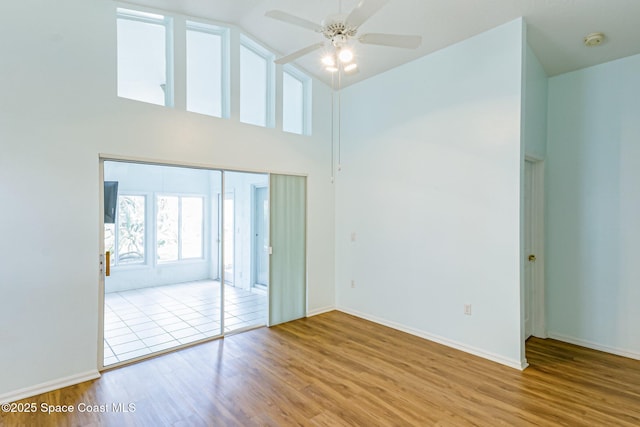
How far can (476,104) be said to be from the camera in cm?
348

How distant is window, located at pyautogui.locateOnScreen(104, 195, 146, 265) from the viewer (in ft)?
15.1

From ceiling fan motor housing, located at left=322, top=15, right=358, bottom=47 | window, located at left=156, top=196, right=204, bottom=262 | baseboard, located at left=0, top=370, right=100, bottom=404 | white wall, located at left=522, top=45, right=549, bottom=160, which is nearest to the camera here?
ceiling fan motor housing, located at left=322, top=15, right=358, bottom=47

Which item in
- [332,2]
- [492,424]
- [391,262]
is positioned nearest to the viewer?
[492,424]

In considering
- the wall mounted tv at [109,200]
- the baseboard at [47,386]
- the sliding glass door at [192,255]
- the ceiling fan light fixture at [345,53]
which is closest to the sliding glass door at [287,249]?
the sliding glass door at [192,255]

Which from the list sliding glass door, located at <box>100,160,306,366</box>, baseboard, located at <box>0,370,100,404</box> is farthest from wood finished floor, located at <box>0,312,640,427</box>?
sliding glass door, located at <box>100,160,306,366</box>

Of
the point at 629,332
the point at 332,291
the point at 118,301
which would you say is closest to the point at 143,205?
the point at 118,301

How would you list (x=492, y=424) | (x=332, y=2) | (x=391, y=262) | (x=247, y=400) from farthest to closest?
(x=391, y=262) < (x=332, y=2) < (x=247, y=400) < (x=492, y=424)

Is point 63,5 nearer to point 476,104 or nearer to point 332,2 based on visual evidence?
point 332,2

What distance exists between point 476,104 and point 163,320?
15.6 ft

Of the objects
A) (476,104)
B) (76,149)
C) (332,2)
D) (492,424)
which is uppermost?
(332,2)

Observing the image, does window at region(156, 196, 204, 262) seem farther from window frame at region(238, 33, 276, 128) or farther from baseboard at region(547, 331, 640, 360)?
baseboard at region(547, 331, 640, 360)

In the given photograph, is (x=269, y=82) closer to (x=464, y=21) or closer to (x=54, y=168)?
(x=464, y=21)

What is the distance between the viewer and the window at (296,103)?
479cm

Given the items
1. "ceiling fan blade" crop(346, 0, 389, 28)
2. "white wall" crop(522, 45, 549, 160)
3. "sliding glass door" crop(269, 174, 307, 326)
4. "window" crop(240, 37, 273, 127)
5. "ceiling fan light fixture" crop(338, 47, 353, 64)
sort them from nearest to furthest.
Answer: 1. "ceiling fan blade" crop(346, 0, 389, 28)
2. "ceiling fan light fixture" crop(338, 47, 353, 64)
3. "white wall" crop(522, 45, 549, 160)
4. "window" crop(240, 37, 273, 127)
5. "sliding glass door" crop(269, 174, 307, 326)
